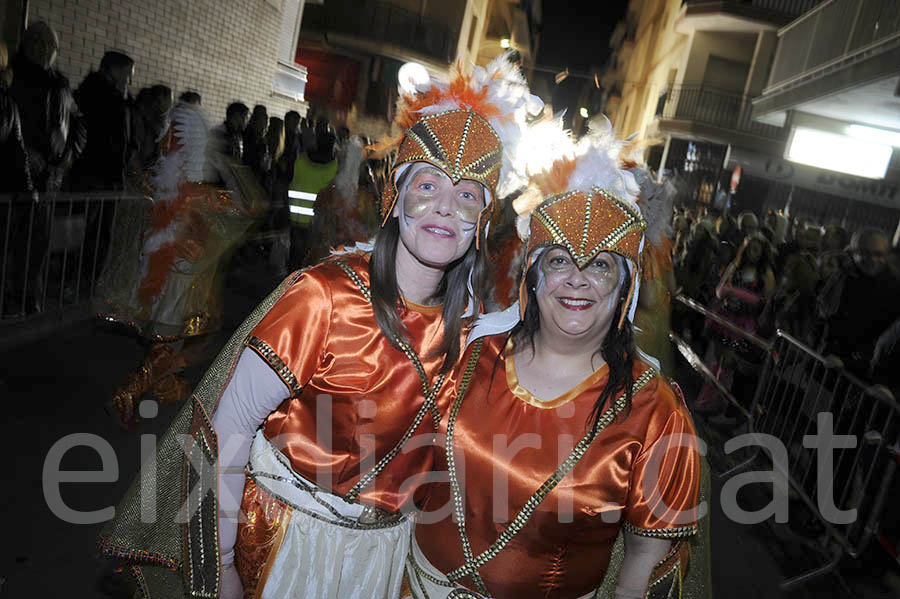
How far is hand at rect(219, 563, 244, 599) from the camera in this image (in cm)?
195

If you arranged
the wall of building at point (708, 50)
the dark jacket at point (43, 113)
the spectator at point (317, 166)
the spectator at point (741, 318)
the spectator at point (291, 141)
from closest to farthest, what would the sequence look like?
the dark jacket at point (43, 113)
the spectator at point (741, 318)
the spectator at point (317, 166)
the spectator at point (291, 141)
the wall of building at point (708, 50)

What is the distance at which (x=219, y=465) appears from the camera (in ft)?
6.26

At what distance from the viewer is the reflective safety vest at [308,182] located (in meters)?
7.71

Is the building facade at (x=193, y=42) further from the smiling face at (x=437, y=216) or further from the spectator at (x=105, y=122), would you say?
the smiling face at (x=437, y=216)

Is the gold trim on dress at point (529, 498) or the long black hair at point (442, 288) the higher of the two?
the long black hair at point (442, 288)

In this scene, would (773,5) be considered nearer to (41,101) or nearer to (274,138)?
(274,138)

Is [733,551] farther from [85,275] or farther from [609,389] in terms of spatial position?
[85,275]

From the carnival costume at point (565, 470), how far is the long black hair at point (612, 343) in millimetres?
18

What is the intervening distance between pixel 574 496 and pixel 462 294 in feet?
2.45

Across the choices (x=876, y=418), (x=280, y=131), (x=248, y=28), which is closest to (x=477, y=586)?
(x=876, y=418)

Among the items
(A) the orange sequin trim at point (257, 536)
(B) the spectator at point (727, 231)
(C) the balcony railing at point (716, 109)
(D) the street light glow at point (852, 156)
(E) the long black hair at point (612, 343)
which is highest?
(C) the balcony railing at point (716, 109)

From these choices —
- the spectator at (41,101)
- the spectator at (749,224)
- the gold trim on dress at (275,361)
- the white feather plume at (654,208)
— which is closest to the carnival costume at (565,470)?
the white feather plume at (654,208)

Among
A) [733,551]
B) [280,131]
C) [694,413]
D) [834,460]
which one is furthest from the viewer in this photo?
[280,131]

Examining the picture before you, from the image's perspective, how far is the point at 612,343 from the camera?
2.07m
